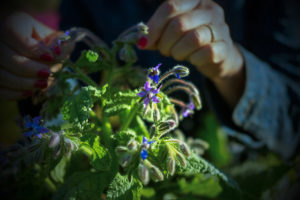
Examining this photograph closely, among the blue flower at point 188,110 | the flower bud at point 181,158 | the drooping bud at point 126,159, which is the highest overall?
the drooping bud at point 126,159

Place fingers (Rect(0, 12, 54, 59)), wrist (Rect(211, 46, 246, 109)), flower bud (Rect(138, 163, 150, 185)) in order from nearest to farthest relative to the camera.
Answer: flower bud (Rect(138, 163, 150, 185))
fingers (Rect(0, 12, 54, 59))
wrist (Rect(211, 46, 246, 109))

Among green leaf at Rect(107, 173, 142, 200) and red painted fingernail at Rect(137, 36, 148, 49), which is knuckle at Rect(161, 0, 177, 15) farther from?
green leaf at Rect(107, 173, 142, 200)

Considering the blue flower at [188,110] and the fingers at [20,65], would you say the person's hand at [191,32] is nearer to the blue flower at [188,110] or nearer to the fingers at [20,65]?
the blue flower at [188,110]

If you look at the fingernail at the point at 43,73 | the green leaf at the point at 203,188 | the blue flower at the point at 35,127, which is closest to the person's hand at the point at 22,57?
the fingernail at the point at 43,73

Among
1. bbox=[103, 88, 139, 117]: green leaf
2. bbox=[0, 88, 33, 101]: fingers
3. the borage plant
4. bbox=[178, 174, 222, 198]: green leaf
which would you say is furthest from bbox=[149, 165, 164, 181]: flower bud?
bbox=[0, 88, 33, 101]: fingers

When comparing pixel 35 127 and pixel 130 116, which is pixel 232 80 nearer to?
pixel 130 116

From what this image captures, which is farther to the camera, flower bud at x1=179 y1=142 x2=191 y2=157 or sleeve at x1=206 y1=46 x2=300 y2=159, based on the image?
sleeve at x1=206 y1=46 x2=300 y2=159

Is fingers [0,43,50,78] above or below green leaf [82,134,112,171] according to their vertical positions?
above
